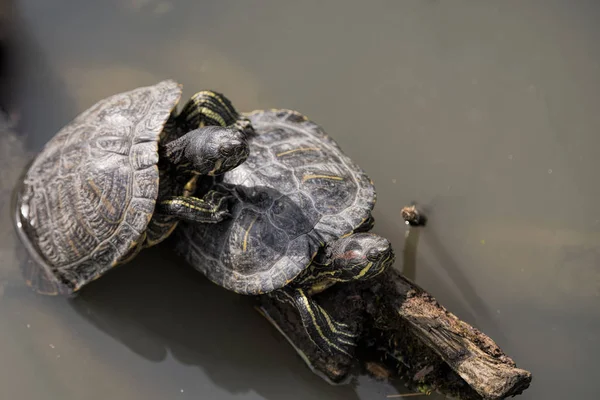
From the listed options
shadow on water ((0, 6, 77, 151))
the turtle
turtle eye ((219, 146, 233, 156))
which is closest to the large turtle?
the turtle

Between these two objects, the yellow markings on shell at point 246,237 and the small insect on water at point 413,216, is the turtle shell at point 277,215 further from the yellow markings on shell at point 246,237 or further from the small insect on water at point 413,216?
the small insect on water at point 413,216

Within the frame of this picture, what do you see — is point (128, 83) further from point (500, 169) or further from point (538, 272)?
point (538, 272)

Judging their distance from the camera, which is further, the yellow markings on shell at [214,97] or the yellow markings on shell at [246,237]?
the yellow markings on shell at [214,97]

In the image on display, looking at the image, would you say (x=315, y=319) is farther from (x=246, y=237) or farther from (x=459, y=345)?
(x=459, y=345)

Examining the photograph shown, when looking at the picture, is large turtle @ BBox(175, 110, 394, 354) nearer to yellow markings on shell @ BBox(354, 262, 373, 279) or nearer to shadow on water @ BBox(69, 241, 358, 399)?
yellow markings on shell @ BBox(354, 262, 373, 279)

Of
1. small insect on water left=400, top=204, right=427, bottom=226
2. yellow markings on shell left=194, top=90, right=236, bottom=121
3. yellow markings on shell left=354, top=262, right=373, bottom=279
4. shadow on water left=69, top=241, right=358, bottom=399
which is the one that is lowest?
shadow on water left=69, top=241, right=358, bottom=399

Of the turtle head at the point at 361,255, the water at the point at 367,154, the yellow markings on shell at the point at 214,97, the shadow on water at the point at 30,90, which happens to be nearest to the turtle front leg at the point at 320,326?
the turtle head at the point at 361,255

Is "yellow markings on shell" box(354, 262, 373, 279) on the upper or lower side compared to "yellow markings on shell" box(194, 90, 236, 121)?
lower
